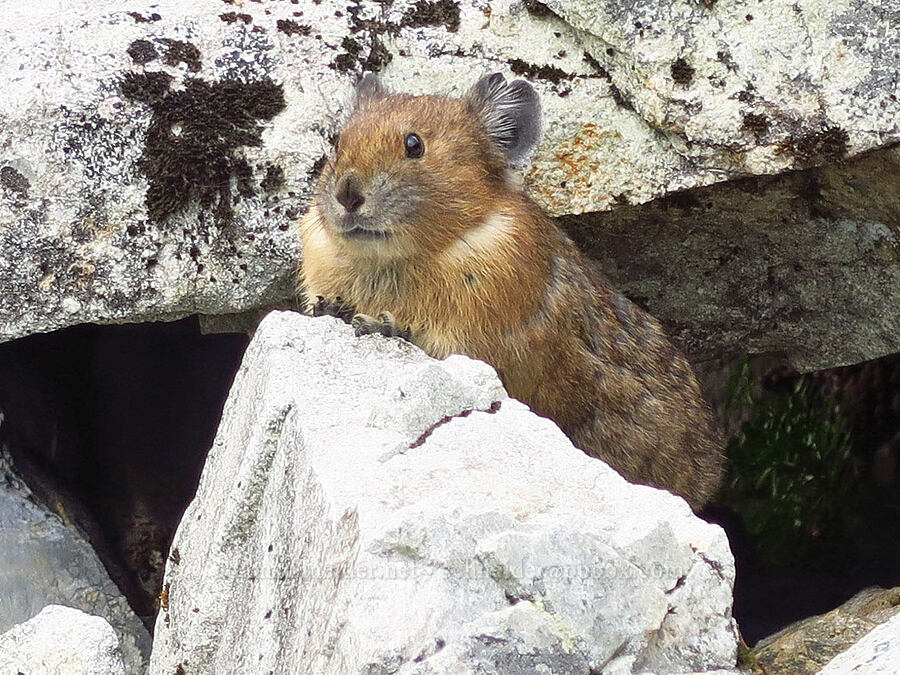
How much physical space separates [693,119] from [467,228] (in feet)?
5.14

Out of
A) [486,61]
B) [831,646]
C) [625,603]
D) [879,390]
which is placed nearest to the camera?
[625,603]

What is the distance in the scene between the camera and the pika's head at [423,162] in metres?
5.89

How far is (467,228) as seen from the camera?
6219 mm

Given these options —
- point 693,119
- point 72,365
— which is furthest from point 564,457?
point 72,365

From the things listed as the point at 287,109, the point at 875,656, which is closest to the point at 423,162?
the point at 287,109

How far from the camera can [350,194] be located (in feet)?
19.1

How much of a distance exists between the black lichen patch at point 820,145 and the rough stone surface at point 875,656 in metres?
3.56

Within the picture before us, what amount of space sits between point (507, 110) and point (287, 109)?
1298mm

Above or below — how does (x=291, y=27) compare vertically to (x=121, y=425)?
above

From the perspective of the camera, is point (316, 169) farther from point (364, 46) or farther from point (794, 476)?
point (794, 476)

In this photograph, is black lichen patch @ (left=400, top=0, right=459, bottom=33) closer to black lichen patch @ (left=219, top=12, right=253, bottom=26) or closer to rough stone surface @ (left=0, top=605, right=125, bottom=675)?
black lichen patch @ (left=219, top=12, right=253, bottom=26)

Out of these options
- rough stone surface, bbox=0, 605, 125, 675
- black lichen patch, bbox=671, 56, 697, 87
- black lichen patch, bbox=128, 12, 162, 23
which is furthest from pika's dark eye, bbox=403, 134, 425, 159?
rough stone surface, bbox=0, 605, 125, 675

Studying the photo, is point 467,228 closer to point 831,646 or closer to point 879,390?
point 831,646

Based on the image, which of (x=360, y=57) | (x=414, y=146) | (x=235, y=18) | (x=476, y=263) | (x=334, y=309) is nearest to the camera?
(x=414, y=146)
